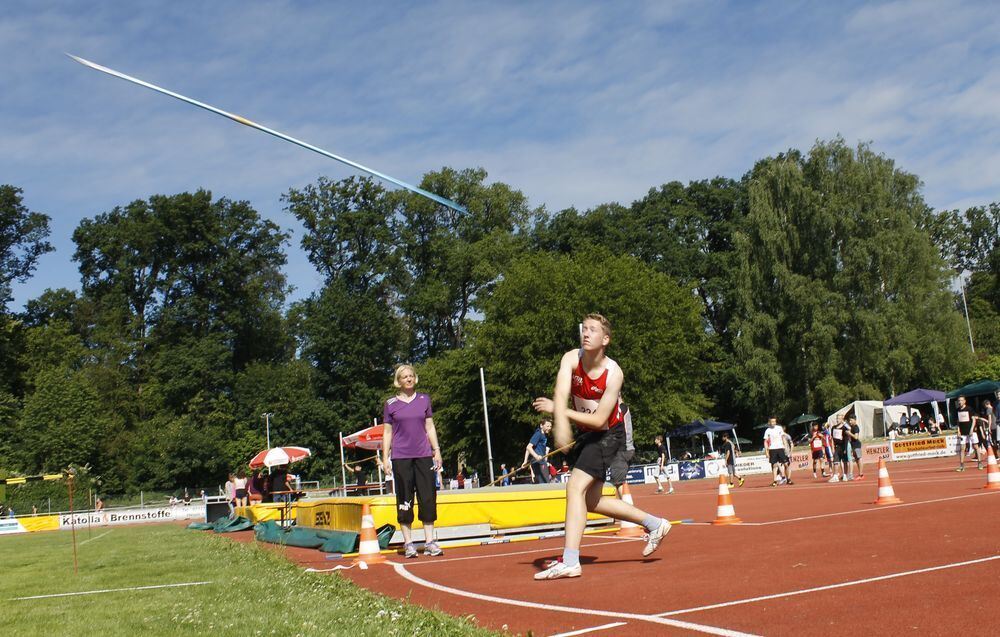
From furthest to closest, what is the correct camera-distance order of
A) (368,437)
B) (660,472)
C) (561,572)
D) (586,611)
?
(660,472) < (368,437) < (561,572) < (586,611)

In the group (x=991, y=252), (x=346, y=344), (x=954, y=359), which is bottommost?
(x=954, y=359)

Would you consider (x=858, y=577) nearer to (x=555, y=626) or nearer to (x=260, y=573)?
(x=555, y=626)

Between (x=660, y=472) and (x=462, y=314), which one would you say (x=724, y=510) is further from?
(x=462, y=314)

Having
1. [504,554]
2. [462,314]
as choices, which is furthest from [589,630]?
[462,314]

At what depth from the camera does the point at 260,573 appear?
9062 mm

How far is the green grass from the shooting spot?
220 inches

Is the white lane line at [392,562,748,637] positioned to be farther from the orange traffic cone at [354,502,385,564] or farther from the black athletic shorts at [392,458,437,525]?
the orange traffic cone at [354,502,385,564]

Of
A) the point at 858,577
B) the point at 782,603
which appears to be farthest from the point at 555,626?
the point at 858,577

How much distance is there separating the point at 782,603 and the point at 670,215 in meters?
64.7

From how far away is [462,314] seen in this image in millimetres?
71188

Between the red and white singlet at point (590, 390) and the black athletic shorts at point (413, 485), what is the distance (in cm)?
303

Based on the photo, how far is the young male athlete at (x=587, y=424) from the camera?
747cm

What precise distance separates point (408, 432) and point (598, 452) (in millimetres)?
3191

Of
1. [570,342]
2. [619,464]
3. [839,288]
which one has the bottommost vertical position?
[619,464]
